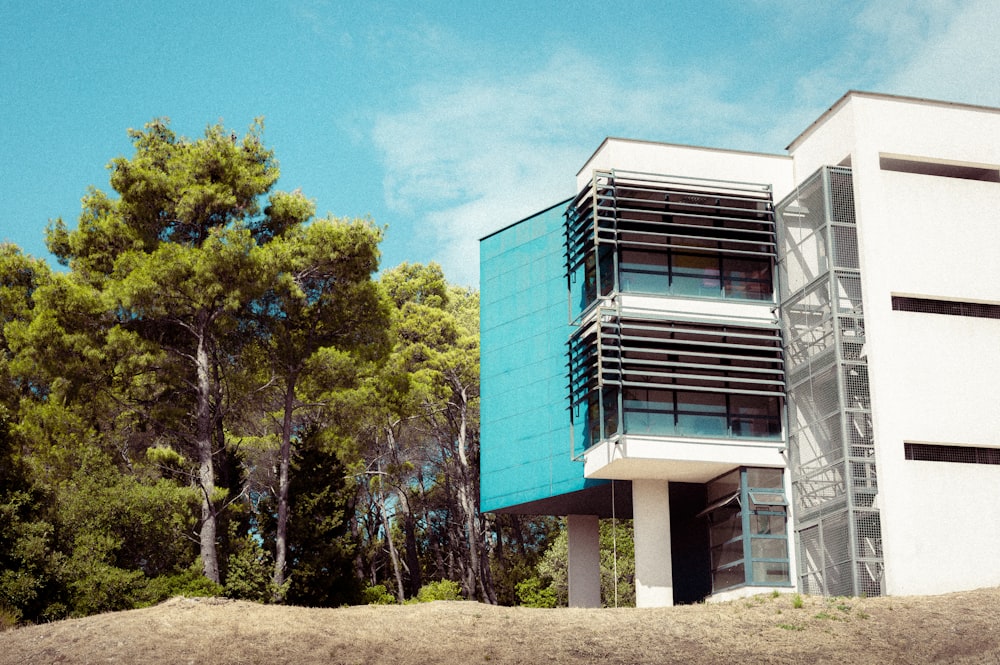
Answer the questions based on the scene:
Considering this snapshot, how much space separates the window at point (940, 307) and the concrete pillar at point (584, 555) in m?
11.1

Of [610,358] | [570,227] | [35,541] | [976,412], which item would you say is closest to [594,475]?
[610,358]

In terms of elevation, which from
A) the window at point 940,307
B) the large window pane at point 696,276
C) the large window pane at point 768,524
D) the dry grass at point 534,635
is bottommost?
the dry grass at point 534,635

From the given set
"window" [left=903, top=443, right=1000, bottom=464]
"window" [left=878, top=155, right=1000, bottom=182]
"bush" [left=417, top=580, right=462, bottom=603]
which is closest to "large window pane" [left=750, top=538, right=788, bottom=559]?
"window" [left=903, top=443, right=1000, bottom=464]

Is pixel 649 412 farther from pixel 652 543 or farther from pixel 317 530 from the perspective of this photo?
pixel 317 530

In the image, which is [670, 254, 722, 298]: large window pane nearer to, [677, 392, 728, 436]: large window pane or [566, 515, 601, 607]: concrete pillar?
[677, 392, 728, 436]: large window pane

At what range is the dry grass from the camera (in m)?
17.6

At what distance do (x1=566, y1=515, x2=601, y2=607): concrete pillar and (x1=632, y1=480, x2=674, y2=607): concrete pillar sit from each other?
472 centimetres

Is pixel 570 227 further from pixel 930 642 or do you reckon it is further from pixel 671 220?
pixel 930 642

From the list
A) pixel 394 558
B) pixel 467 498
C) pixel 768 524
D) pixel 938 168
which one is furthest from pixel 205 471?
pixel 938 168

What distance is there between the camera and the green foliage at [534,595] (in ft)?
130

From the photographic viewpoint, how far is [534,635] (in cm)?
1938

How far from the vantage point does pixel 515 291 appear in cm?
3197

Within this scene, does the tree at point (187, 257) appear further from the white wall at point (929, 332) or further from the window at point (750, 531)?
the white wall at point (929, 332)

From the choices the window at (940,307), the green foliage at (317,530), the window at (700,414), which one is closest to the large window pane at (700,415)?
the window at (700,414)
